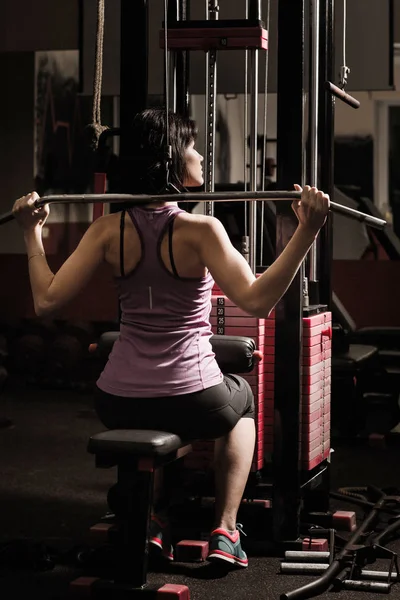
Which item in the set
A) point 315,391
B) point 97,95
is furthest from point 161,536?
point 97,95

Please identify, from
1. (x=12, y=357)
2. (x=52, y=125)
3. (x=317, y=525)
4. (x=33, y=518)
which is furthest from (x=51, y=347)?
(x=317, y=525)

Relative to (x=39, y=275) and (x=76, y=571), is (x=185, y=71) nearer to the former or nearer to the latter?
(x=39, y=275)

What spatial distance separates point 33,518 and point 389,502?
1.35 metres

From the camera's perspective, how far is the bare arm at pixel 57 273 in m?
2.79

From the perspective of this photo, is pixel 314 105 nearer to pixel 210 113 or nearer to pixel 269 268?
pixel 210 113

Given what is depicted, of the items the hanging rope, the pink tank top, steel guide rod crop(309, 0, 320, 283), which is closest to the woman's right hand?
the pink tank top

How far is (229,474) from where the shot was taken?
3.04 m

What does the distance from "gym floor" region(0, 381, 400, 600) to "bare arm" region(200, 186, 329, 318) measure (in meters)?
0.86

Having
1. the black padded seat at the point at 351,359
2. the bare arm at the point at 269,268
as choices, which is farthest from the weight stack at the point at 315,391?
the black padded seat at the point at 351,359

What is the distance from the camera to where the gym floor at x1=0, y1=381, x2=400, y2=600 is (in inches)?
118

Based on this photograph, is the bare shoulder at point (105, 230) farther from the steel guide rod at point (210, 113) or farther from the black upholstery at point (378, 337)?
the black upholstery at point (378, 337)

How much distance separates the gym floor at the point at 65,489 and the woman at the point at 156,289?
485 millimetres

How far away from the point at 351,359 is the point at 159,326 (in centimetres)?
285

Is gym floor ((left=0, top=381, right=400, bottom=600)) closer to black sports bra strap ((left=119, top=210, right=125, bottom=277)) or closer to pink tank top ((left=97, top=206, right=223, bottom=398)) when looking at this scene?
pink tank top ((left=97, top=206, right=223, bottom=398))
